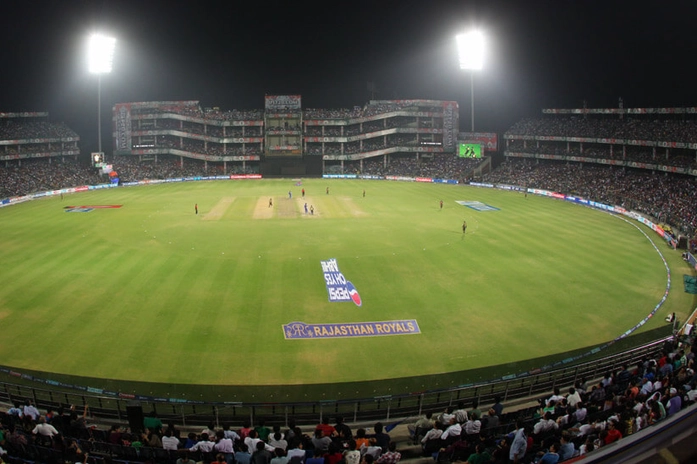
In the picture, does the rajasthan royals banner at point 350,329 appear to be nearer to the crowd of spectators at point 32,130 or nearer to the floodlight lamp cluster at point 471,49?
the floodlight lamp cluster at point 471,49

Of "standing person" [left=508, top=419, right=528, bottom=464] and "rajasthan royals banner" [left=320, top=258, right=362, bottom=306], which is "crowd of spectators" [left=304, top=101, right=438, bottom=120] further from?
"standing person" [left=508, top=419, right=528, bottom=464]

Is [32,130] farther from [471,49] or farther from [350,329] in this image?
[350,329]

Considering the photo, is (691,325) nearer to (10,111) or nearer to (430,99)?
(430,99)

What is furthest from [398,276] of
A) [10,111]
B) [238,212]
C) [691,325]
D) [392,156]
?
[10,111]

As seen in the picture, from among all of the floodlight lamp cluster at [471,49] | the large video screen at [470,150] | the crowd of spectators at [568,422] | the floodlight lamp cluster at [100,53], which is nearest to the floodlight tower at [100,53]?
the floodlight lamp cluster at [100,53]

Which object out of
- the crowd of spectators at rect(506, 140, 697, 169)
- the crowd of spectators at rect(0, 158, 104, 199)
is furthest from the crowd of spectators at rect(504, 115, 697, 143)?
the crowd of spectators at rect(0, 158, 104, 199)

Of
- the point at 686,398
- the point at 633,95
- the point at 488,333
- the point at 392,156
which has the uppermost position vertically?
the point at 633,95
